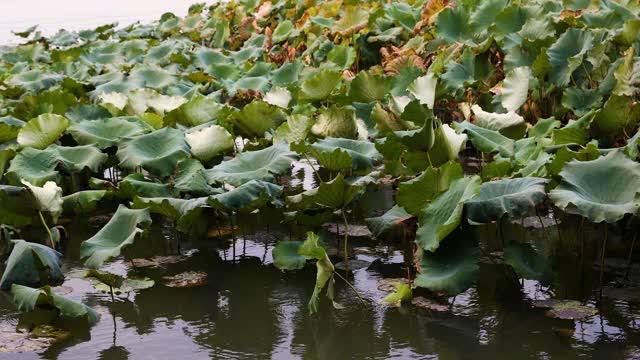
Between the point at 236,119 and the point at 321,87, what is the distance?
1.94 feet

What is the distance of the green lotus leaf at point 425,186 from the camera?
2.76 metres

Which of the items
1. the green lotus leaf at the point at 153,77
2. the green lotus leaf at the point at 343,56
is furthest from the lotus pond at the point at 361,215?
the green lotus leaf at the point at 153,77

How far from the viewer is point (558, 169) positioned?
9.14ft

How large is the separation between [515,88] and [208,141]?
4.91 feet

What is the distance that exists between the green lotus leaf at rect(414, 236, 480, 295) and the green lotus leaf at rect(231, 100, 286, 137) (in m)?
1.52

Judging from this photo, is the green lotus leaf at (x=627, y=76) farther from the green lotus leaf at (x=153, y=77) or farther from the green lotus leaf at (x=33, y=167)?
the green lotus leaf at (x=153, y=77)

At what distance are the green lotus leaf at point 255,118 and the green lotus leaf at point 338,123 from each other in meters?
0.38

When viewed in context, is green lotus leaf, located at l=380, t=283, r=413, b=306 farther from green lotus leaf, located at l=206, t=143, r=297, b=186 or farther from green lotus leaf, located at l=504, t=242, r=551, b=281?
green lotus leaf, located at l=206, t=143, r=297, b=186

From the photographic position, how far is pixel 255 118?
4.01m

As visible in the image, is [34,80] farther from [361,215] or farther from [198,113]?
[361,215]

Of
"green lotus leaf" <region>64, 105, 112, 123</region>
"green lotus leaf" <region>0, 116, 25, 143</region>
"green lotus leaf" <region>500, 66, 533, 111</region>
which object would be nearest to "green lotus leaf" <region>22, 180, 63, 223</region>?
"green lotus leaf" <region>0, 116, 25, 143</region>

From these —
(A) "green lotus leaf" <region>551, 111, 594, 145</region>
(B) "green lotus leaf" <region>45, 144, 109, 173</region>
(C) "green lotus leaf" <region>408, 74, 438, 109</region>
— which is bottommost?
(B) "green lotus leaf" <region>45, 144, 109, 173</region>

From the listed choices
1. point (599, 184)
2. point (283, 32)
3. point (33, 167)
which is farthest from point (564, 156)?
point (283, 32)

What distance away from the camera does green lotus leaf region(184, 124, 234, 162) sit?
365 centimetres
